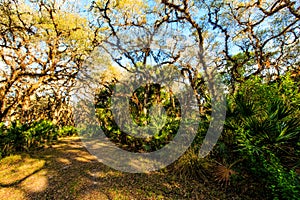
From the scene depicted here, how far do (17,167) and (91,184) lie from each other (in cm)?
282

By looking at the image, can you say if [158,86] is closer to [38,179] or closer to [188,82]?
[188,82]

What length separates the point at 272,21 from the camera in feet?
23.9

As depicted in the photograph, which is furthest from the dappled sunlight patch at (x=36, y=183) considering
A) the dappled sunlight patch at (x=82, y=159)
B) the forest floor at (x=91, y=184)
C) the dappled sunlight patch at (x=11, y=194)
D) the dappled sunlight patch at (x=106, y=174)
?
the dappled sunlight patch at (x=82, y=159)

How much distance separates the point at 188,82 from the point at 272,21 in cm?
450

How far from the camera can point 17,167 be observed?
4832 millimetres

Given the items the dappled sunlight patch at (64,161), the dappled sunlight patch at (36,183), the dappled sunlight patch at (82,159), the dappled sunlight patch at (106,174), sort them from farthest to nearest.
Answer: the dappled sunlight patch at (82,159), the dappled sunlight patch at (64,161), the dappled sunlight patch at (106,174), the dappled sunlight patch at (36,183)

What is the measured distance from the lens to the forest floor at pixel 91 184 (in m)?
3.37

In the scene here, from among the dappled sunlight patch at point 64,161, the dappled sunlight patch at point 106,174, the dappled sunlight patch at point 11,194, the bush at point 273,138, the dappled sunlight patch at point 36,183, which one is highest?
the bush at point 273,138

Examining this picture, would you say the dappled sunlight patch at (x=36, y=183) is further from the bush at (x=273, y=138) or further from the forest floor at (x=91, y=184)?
the bush at (x=273, y=138)

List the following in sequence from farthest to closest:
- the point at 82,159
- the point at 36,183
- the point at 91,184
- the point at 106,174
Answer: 1. the point at 82,159
2. the point at 106,174
3. the point at 36,183
4. the point at 91,184

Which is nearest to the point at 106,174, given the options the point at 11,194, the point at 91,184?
the point at 91,184

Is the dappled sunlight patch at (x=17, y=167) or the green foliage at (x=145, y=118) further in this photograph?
the green foliage at (x=145, y=118)

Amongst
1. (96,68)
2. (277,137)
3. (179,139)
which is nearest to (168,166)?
(179,139)

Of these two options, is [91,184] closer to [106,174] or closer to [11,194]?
[106,174]
